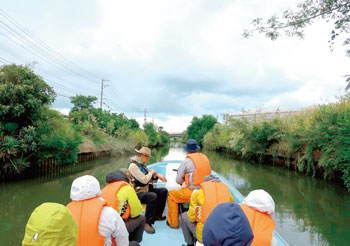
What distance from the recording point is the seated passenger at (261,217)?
5.91 feet

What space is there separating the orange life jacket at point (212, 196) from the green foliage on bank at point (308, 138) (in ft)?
23.4

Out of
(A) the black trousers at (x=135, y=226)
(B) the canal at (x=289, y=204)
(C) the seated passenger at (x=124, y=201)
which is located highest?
(C) the seated passenger at (x=124, y=201)

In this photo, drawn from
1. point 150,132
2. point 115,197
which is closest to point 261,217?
point 115,197

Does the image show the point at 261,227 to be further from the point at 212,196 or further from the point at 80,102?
the point at 80,102

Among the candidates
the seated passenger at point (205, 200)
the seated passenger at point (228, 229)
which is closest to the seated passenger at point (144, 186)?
the seated passenger at point (205, 200)

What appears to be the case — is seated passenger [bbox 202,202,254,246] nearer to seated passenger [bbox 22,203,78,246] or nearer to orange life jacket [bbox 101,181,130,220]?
seated passenger [bbox 22,203,78,246]

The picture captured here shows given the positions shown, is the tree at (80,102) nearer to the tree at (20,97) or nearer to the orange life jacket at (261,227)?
the tree at (20,97)

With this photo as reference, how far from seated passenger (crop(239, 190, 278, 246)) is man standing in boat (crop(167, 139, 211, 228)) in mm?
1547

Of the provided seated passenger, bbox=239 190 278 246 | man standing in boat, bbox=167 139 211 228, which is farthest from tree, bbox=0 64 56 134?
seated passenger, bbox=239 190 278 246

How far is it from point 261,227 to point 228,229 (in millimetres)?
751

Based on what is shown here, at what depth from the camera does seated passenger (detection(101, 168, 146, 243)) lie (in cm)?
250

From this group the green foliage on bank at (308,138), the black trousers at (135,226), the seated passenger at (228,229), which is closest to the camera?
the seated passenger at (228,229)

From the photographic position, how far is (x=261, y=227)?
A: 182 centimetres

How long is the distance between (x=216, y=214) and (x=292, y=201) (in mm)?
7110
